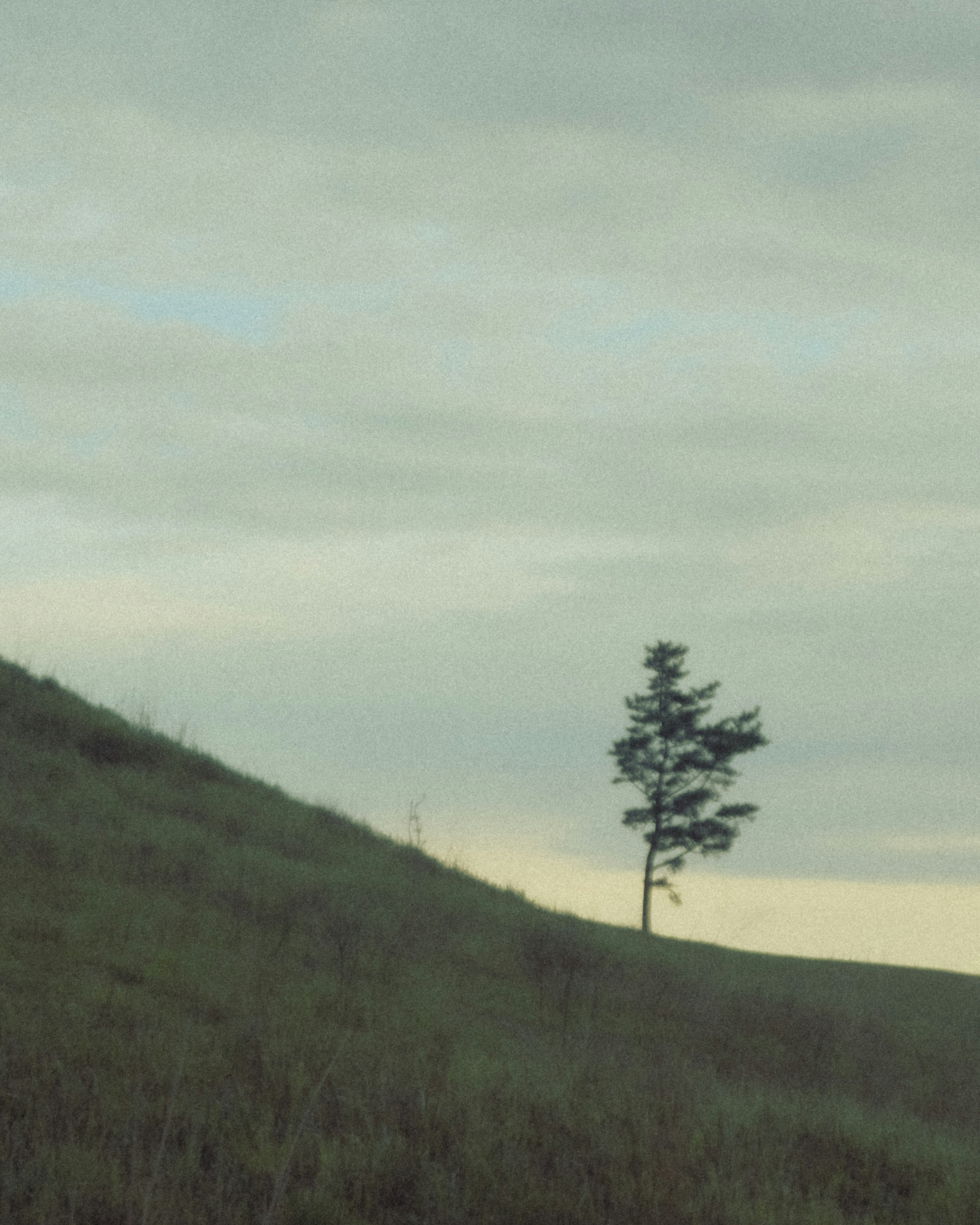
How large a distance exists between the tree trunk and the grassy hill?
16.0 m

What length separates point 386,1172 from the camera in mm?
6527

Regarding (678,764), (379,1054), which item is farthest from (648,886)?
(379,1054)

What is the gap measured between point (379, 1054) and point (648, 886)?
31207 mm

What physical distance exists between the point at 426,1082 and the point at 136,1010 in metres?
2.60

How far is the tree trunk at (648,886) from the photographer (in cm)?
3872

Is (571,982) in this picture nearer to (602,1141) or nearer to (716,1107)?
(716,1107)

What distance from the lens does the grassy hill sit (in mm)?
6328

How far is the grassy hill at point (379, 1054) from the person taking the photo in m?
6.33

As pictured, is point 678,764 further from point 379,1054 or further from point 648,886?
point 379,1054

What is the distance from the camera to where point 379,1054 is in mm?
9688

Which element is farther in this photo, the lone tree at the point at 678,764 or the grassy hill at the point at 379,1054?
the lone tree at the point at 678,764

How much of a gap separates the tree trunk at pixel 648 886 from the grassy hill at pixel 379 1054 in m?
16.0

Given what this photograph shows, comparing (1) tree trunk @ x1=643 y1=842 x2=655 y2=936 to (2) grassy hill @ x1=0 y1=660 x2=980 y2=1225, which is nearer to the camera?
(2) grassy hill @ x1=0 y1=660 x2=980 y2=1225

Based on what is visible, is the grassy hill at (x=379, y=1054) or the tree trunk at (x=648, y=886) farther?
the tree trunk at (x=648, y=886)
